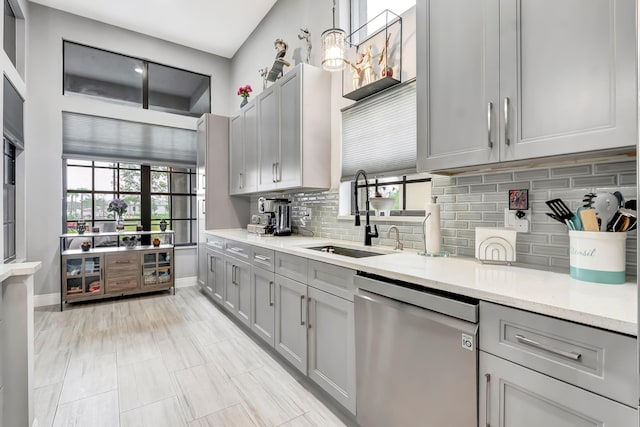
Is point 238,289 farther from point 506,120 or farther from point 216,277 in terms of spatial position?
point 506,120

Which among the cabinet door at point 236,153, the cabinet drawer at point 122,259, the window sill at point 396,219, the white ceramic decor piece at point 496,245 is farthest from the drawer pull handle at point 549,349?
the cabinet drawer at point 122,259

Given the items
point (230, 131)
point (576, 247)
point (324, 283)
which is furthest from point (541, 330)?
point (230, 131)

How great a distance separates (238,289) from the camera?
308 centimetres

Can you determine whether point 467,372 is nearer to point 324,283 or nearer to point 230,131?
point 324,283

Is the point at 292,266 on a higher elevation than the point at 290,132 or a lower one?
lower

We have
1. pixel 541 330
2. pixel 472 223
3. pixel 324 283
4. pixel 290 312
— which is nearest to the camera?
pixel 541 330

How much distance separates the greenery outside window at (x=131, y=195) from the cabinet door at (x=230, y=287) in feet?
6.66

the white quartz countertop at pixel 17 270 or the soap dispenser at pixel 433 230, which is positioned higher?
the soap dispenser at pixel 433 230

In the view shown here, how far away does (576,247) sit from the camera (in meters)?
1.19

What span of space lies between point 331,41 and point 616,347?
2351mm

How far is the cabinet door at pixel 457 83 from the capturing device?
4.53 ft

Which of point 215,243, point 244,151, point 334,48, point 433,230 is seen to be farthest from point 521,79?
point 215,243

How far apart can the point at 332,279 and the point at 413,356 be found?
657 millimetres

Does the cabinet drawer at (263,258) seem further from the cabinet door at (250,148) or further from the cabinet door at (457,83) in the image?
the cabinet door at (457,83)
